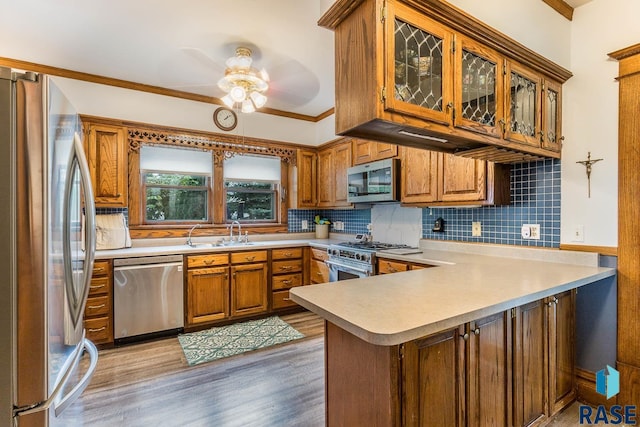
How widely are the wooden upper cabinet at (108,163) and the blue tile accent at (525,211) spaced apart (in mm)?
A: 3639

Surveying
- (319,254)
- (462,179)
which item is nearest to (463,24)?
(462,179)

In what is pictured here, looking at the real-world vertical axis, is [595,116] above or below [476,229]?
above

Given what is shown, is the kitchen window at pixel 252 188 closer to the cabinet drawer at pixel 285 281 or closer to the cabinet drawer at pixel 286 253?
the cabinet drawer at pixel 286 253

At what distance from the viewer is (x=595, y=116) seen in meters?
2.15

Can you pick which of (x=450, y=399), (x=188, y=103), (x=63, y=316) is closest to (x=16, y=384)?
(x=63, y=316)

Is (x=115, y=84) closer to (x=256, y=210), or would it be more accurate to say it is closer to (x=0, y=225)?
(x=256, y=210)

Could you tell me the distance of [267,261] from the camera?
154 inches

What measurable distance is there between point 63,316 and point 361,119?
1.46 m

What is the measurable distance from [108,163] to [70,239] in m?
2.57

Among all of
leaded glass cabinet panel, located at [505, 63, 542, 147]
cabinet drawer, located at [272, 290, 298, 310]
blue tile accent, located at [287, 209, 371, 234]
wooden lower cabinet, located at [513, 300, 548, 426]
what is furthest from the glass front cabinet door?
cabinet drawer, located at [272, 290, 298, 310]

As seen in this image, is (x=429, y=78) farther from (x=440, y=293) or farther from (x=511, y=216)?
(x=511, y=216)

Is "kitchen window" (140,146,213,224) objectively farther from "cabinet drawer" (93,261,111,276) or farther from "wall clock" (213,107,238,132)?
"cabinet drawer" (93,261,111,276)

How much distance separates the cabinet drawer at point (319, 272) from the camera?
12.7 ft

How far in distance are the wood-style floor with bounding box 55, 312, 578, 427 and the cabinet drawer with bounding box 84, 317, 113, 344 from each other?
0.49 feet
